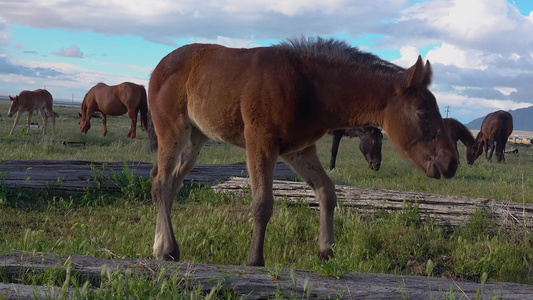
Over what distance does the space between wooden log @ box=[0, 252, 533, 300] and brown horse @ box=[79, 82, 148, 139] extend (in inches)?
724

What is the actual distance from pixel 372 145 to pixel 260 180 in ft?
29.8

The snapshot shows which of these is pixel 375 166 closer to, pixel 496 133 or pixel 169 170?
pixel 169 170

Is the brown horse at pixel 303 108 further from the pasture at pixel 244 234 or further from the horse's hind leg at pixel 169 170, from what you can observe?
the pasture at pixel 244 234

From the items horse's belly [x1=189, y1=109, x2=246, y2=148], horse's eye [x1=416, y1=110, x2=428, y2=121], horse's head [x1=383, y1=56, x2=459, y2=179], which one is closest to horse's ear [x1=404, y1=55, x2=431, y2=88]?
horse's head [x1=383, y1=56, x2=459, y2=179]

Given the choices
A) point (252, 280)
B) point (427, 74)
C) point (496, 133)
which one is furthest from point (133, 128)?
point (252, 280)

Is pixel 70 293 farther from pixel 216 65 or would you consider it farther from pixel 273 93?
pixel 216 65

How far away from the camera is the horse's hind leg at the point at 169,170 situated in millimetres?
5262

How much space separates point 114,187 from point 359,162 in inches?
369

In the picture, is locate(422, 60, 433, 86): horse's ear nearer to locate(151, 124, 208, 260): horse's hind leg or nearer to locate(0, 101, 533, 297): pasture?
locate(0, 101, 533, 297): pasture

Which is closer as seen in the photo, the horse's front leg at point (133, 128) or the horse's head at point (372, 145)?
the horse's head at point (372, 145)

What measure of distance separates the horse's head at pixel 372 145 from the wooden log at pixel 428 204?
621 centimetres

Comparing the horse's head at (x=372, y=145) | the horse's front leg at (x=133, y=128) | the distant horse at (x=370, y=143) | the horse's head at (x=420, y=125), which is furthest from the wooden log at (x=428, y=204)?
the horse's front leg at (x=133, y=128)

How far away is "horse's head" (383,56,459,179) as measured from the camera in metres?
4.36

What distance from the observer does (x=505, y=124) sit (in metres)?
21.8
